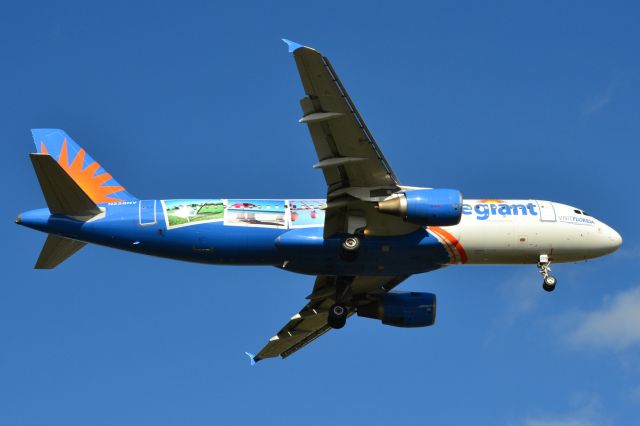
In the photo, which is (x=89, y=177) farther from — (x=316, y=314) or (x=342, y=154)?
(x=316, y=314)

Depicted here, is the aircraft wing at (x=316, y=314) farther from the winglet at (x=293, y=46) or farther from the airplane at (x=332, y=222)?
the winglet at (x=293, y=46)

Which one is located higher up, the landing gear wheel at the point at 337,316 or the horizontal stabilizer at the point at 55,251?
the horizontal stabilizer at the point at 55,251

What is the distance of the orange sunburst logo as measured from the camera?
43.6 meters

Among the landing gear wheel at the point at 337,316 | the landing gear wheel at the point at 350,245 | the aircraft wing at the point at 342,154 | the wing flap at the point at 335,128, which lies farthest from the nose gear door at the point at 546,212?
the landing gear wheel at the point at 337,316

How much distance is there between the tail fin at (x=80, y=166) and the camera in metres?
43.8

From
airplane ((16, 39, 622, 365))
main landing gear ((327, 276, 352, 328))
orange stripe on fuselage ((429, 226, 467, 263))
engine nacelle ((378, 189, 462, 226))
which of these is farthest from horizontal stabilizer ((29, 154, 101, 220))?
orange stripe on fuselage ((429, 226, 467, 263))

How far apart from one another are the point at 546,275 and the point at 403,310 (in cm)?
656

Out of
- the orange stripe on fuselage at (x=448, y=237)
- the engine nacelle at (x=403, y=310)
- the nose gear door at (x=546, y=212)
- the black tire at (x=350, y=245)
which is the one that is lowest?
the engine nacelle at (x=403, y=310)

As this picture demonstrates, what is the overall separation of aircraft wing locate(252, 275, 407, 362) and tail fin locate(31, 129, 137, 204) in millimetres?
9419

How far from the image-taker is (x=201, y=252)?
42.4 metres

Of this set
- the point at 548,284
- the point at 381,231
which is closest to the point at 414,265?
the point at 381,231

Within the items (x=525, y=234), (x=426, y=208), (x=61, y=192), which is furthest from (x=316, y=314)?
(x=61, y=192)

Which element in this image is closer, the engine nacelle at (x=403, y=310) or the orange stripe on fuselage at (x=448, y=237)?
the orange stripe on fuselage at (x=448, y=237)

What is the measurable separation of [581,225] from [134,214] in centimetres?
1755
